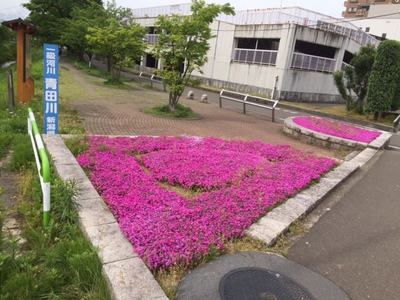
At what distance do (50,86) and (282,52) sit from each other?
63.2ft

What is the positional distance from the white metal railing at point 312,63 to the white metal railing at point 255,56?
1614 mm

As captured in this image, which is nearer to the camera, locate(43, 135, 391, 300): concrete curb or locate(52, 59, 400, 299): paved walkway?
locate(43, 135, 391, 300): concrete curb

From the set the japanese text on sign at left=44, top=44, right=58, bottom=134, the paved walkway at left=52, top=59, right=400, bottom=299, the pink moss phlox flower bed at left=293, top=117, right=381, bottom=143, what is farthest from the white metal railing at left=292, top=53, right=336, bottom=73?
the japanese text on sign at left=44, top=44, right=58, bottom=134

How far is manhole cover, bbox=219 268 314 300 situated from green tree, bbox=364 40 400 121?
15.0 meters

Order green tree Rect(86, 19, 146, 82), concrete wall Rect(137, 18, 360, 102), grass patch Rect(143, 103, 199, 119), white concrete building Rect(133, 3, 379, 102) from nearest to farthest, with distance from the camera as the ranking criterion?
grass patch Rect(143, 103, 199, 119) → green tree Rect(86, 19, 146, 82) → concrete wall Rect(137, 18, 360, 102) → white concrete building Rect(133, 3, 379, 102)

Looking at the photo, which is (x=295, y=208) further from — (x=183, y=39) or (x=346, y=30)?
(x=346, y=30)

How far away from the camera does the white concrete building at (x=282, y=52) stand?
22.4 metres

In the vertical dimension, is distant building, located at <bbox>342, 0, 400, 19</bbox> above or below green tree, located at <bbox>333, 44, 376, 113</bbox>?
above

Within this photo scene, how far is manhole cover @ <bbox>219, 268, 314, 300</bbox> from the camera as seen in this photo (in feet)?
8.58

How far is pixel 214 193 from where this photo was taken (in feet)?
14.6

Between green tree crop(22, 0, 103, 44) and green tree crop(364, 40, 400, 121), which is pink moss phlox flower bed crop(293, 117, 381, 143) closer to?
green tree crop(364, 40, 400, 121)

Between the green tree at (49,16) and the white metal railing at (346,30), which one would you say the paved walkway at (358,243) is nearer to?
the white metal railing at (346,30)

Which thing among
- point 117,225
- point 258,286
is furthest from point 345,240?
point 117,225

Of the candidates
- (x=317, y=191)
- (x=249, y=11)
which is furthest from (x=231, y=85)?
(x=317, y=191)
